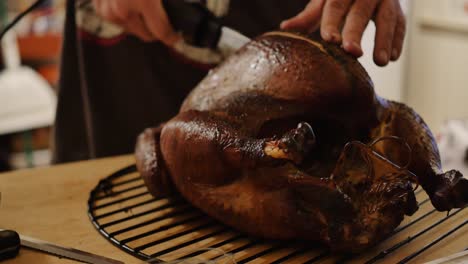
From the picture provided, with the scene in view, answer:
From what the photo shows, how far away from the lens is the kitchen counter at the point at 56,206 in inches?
36.7

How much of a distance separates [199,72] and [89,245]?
0.85 metres

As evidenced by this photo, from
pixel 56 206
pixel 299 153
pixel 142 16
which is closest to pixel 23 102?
pixel 142 16

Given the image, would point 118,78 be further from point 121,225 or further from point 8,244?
A: point 8,244

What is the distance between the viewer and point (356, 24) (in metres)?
1.02

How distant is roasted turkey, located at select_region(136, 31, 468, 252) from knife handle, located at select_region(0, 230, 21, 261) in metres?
0.26

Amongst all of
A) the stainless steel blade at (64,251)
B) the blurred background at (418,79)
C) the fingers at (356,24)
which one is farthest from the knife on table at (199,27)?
the blurred background at (418,79)

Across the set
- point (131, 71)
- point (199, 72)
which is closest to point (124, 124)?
point (131, 71)

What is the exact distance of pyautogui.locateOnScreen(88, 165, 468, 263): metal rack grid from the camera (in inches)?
34.6

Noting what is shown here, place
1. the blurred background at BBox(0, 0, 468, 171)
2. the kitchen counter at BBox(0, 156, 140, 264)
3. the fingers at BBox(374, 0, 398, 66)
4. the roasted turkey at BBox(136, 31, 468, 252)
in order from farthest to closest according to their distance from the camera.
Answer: the blurred background at BBox(0, 0, 468, 171), the fingers at BBox(374, 0, 398, 66), the kitchen counter at BBox(0, 156, 140, 264), the roasted turkey at BBox(136, 31, 468, 252)

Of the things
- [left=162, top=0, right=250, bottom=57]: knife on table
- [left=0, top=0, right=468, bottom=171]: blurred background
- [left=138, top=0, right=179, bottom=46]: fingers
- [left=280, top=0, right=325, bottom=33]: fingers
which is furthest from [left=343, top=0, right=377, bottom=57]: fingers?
[left=0, top=0, right=468, bottom=171]: blurred background

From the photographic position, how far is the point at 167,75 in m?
1.73

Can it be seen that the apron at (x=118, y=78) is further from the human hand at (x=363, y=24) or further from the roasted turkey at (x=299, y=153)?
the roasted turkey at (x=299, y=153)

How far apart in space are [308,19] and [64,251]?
678 mm

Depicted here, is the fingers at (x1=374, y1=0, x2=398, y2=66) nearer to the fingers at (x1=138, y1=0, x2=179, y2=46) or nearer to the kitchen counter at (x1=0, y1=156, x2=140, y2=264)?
the fingers at (x1=138, y1=0, x2=179, y2=46)
